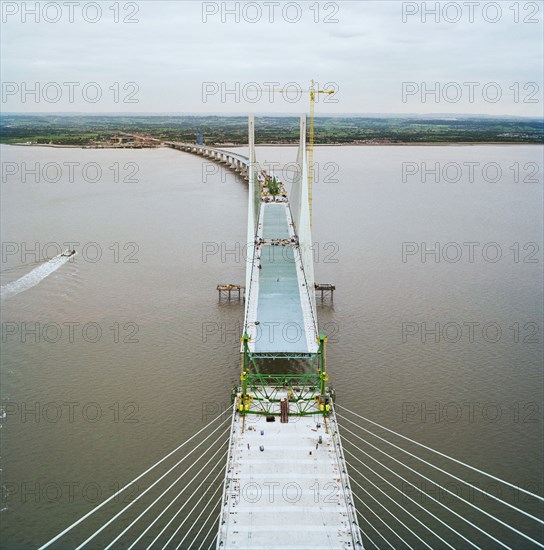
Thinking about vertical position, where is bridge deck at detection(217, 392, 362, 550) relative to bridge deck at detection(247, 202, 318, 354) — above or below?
below

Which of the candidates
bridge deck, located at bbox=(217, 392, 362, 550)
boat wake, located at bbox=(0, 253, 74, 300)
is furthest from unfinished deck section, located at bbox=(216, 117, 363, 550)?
boat wake, located at bbox=(0, 253, 74, 300)

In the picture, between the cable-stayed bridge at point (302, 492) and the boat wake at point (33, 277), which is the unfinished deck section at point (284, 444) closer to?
the cable-stayed bridge at point (302, 492)

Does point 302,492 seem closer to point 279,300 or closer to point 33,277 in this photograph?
point 279,300

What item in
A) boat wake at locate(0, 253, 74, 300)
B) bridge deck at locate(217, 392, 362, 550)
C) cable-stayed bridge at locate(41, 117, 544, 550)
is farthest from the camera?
boat wake at locate(0, 253, 74, 300)

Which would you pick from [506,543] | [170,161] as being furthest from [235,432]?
[170,161]

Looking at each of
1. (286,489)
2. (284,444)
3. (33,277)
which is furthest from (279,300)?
(33,277)

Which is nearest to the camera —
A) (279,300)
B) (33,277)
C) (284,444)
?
(284,444)

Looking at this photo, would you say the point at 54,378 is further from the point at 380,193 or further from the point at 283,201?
the point at 380,193

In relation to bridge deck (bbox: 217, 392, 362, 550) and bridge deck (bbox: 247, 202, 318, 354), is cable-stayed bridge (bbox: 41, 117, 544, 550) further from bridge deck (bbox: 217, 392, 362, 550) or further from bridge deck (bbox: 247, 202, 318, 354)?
bridge deck (bbox: 247, 202, 318, 354)
